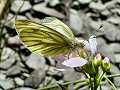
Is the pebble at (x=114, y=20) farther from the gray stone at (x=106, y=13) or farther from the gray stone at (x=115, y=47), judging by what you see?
the gray stone at (x=115, y=47)

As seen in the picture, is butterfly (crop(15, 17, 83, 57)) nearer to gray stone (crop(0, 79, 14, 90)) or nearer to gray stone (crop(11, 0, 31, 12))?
gray stone (crop(0, 79, 14, 90))

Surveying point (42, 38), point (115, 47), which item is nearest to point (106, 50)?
point (115, 47)

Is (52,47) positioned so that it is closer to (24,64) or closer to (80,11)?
(24,64)

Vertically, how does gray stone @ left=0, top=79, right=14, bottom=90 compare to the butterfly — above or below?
below

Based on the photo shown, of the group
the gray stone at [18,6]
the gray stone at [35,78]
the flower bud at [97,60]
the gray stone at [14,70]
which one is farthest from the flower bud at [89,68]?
the gray stone at [18,6]

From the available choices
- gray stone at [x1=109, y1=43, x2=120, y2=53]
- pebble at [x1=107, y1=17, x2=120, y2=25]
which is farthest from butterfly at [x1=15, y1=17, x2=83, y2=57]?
pebble at [x1=107, y1=17, x2=120, y2=25]

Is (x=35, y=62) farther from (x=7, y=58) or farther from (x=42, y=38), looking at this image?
(x=42, y=38)
